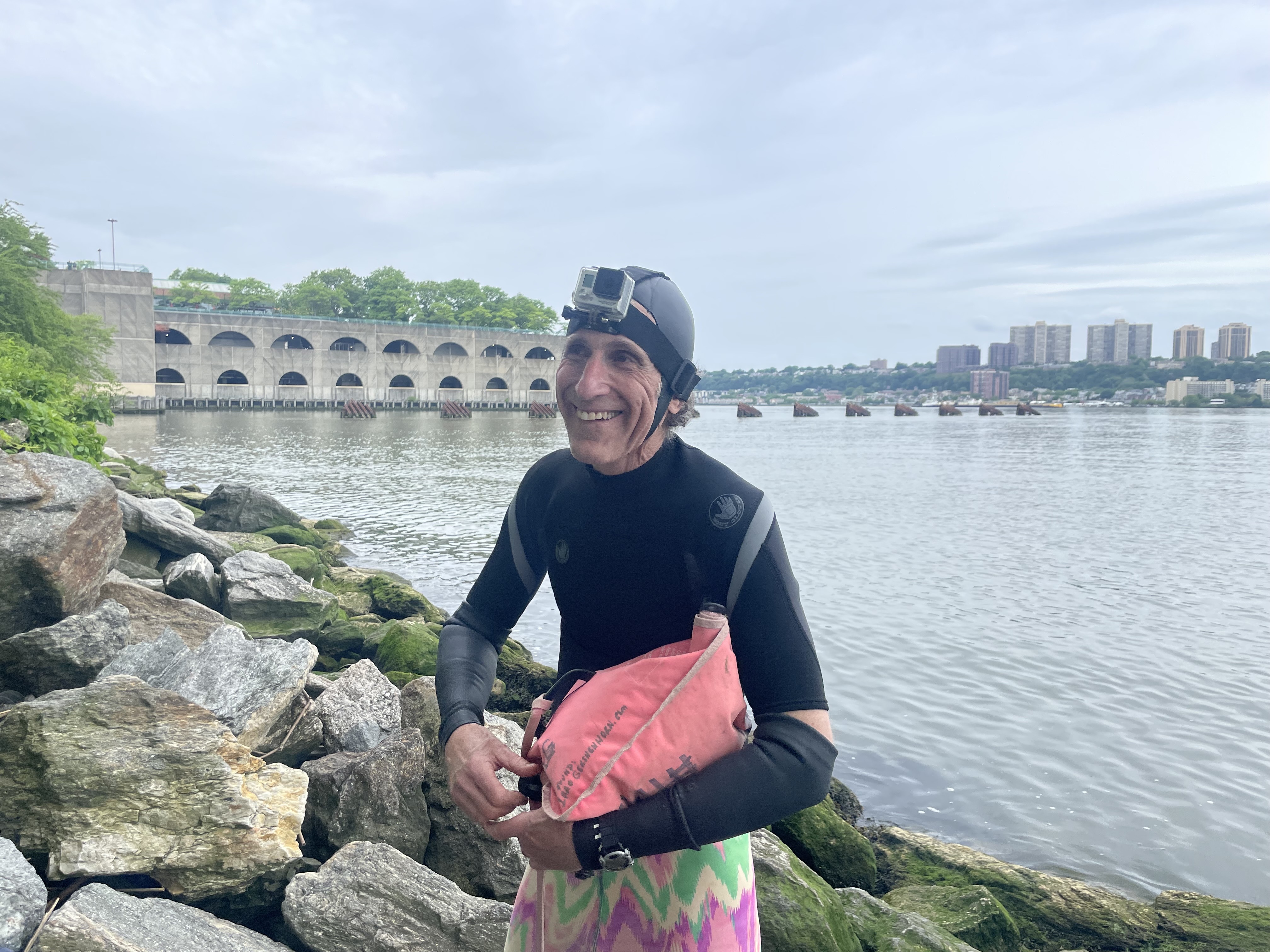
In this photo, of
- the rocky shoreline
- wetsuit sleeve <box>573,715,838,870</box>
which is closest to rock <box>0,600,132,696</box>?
the rocky shoreline

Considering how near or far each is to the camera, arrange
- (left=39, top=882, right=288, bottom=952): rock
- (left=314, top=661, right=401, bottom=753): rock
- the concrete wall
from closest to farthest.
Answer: (left=39, top=882, right=288, bottom=952): rock → (left=314, top=661, right=401, bottom=753): rock → the concrete wall

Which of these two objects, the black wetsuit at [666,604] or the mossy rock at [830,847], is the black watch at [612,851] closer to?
the black wetsuit at [666,604]

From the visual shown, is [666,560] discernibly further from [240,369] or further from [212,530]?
[240,369]

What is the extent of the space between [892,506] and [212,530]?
18.4 m

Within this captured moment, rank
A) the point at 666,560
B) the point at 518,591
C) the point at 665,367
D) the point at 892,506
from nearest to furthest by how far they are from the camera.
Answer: the point at 666,560, the point at 665,367, the point at 518,591, the point at 892,506

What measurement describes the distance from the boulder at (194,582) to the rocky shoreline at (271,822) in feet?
4.04

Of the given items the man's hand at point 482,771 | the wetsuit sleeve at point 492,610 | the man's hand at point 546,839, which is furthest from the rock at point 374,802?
the man's hand at point 546,839

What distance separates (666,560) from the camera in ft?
6.77

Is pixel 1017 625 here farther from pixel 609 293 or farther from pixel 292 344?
pixel 292 344

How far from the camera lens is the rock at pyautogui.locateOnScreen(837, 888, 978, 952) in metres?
4.17

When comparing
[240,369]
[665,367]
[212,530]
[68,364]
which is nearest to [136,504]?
[212,530]

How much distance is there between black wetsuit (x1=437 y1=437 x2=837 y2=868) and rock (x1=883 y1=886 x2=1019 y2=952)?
137 inches

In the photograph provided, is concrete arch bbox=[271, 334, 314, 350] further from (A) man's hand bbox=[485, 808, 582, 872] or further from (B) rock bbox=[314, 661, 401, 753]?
(A) man's hand bbox=[485, 808, 582, 872]

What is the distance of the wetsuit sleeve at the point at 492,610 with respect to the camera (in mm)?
2389
